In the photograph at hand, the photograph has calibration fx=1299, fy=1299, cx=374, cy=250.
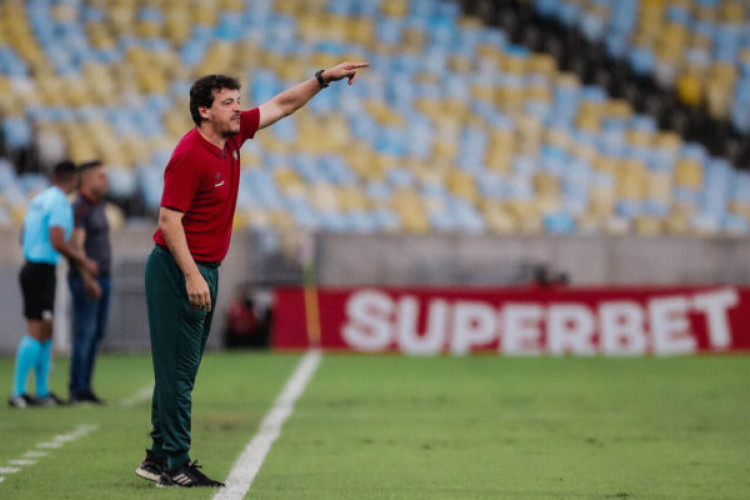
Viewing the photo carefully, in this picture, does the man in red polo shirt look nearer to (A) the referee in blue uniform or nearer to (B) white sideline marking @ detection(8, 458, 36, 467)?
(B) white sideline marking @ detection(8, 458, 36, 467)

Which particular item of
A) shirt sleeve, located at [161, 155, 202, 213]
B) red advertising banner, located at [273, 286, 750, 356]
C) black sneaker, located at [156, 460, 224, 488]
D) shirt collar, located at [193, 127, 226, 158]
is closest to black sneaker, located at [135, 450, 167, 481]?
black sneaker, located at [156, 460, 224, 488]

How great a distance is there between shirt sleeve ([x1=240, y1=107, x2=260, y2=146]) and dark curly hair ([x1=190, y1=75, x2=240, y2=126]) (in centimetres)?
29

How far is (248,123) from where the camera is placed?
21.6 feet

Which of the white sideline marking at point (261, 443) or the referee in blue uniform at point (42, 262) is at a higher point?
the referee in blue uniform at point (42, 262)

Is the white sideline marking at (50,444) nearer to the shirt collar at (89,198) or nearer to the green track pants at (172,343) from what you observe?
the green track pants at (172,343)

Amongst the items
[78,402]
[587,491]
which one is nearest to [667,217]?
[78,402]

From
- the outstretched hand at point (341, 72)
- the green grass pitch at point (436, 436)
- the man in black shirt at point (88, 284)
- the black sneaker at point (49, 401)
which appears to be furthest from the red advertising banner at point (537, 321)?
the outstretched hand at point (341, 72)

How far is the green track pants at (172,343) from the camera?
6.29 metres

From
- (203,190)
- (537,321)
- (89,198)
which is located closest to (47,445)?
(203,190)

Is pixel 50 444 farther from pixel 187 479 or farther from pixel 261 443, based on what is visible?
pixel 187 479

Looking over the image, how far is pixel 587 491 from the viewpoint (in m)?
6.19

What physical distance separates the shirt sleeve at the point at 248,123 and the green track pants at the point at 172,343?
2.37 ft

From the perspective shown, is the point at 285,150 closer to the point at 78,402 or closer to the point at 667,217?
the point at 667,217

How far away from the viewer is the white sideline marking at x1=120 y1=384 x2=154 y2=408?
11.0 metres
